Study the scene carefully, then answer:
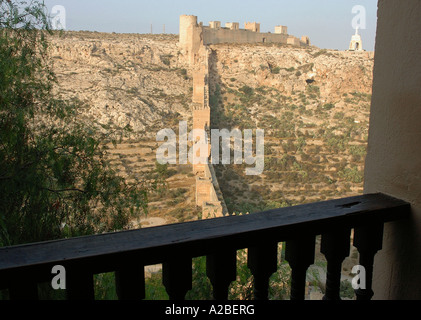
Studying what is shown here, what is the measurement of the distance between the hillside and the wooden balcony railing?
13.0 metres

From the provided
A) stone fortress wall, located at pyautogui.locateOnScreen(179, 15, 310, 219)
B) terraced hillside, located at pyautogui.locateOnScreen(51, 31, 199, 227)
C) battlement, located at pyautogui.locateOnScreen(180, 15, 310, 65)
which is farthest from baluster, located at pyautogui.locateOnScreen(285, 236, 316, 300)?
battlement, located at pyautogui.locateOnScreen(180, 15, 310, 65)

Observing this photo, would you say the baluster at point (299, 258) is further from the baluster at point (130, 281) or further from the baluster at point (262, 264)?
the baluster at point (130, 281)

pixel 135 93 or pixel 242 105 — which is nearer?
pixel 135 93

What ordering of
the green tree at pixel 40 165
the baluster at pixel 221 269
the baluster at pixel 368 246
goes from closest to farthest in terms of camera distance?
the baluster at pixel 221 269, the baluster at pixel 368 246, the green tree at pixel 40 165

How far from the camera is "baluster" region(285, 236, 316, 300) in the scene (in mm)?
1307

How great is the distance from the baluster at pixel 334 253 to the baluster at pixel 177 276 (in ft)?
1.76

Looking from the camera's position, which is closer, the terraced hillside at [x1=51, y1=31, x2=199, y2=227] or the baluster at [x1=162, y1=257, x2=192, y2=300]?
the baluster at [x1=162, y1=257, x2=192, y2=300]

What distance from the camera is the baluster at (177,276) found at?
1118 mm

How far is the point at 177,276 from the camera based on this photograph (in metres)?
1.12

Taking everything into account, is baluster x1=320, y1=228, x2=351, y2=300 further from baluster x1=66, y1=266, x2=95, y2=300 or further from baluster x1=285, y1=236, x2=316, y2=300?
baluster x1=66, y1=266, x2=95, y2=300

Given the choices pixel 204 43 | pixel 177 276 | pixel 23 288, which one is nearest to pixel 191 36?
pixel 204 43

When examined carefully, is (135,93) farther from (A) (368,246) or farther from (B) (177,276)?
(B) (177,276)

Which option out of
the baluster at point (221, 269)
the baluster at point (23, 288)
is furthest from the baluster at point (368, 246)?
the baluster at point (23, 288)

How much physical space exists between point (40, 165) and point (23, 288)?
328 centimetres
